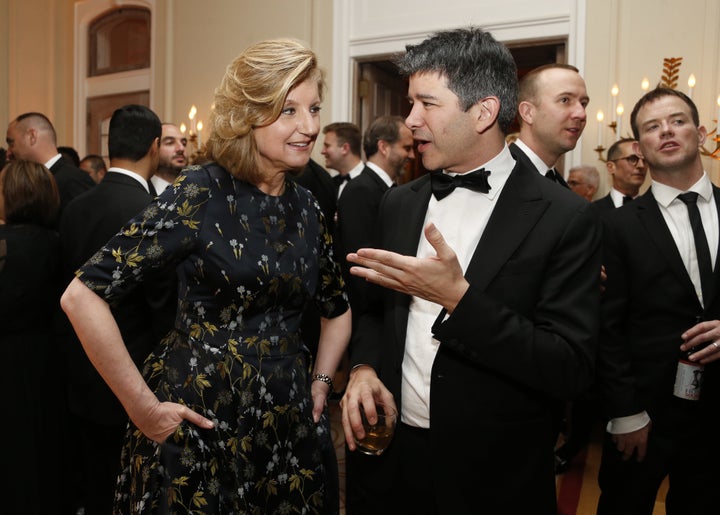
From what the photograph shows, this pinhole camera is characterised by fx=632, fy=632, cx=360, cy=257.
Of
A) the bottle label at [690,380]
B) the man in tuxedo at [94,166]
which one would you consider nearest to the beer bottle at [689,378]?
the bottle label at [690,380]

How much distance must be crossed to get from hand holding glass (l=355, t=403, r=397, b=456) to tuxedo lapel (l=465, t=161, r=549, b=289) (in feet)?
1.19

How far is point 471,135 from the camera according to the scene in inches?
62.5

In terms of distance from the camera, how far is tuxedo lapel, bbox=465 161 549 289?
1463 millimetres

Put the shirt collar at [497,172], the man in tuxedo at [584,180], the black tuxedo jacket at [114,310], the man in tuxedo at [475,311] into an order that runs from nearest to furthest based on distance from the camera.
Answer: the man in tuxedo at [475,311]
the shirt collar at [497,172]
the black tuxedo jacket at [114,310]
the man in tuxedo at [584,180]

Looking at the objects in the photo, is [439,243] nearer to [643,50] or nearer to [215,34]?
[643,50]

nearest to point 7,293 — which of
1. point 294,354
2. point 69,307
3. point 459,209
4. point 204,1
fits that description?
point 69,307

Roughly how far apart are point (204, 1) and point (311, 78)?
19.5 ft

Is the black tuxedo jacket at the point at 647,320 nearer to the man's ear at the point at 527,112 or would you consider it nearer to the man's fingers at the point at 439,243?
the man's ear at the point at 527,112

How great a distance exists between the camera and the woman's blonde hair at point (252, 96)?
1.63 m

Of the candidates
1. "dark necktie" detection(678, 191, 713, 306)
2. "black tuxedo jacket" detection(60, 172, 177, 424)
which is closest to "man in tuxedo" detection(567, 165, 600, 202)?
"dark necktie" detection(678, 191, 713, 306)

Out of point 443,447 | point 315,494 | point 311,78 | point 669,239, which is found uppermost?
point 311,78

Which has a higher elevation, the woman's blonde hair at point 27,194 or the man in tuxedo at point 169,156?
the man in tuxedo at point 169,156

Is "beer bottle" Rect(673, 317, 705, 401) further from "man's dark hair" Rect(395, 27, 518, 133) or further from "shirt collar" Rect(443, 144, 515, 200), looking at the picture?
"man's dark hair" Rect(395, 27, 518, 133)

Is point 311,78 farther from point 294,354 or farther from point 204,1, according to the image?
point 204,1
